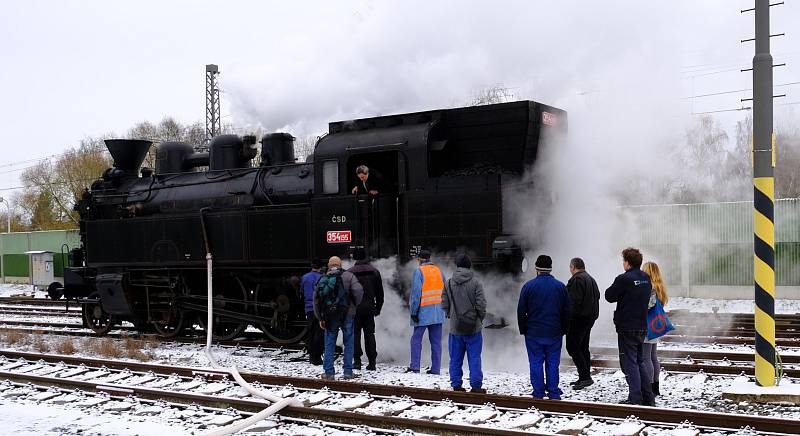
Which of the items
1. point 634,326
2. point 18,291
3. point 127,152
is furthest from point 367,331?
point 18,291

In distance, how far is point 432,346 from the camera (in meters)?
9.12

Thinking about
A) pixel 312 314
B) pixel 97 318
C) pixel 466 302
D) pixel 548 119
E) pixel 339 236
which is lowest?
pixel 97 318

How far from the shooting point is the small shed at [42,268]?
95.6 feet

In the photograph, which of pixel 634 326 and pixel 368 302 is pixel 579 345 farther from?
pixel 368 302

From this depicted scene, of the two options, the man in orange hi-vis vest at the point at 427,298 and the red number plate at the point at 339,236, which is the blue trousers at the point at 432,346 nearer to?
the man in orange hi-vis vest at the point at 427,298

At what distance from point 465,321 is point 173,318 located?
6.92 meters

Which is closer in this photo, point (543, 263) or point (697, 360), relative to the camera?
point (543, 263)

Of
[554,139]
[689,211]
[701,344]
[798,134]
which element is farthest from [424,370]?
[798,134]

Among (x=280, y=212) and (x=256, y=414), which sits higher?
(x=280, y=212)

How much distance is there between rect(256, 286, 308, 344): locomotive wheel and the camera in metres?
11.1

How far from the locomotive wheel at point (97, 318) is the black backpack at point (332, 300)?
22.3 feet

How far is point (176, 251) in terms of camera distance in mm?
12594

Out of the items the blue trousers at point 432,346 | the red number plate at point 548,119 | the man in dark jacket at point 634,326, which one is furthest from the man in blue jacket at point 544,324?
the red number plate at point 548,119

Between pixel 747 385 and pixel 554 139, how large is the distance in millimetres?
4069
